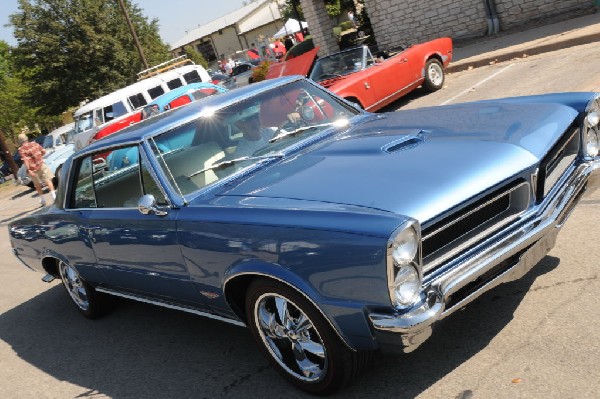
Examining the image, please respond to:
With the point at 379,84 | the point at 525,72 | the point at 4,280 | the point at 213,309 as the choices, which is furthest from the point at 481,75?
the point at 213,309

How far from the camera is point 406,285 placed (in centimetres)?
292

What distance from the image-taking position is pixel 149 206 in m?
3.98

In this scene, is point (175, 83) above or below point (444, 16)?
above

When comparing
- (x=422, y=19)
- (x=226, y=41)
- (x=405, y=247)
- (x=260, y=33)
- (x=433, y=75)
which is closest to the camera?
(x=405, y=247)

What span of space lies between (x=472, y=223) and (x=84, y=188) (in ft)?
10.6

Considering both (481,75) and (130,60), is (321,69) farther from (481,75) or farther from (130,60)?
(130,60)

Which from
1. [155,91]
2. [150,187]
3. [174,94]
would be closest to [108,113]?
[155,91]

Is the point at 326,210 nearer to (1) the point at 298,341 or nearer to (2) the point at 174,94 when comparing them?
(1) the point at 298,341

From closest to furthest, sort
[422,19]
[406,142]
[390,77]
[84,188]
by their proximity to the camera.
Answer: [406,142], [84,188], [390,77], [422,19]

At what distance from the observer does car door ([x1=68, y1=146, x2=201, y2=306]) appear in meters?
4.06

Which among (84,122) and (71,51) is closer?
(84,122)

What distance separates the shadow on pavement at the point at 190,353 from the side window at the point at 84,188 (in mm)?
1134

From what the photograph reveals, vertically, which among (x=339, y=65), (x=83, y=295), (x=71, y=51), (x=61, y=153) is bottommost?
(x=83, y=295)

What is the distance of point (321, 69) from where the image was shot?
11.4 metres
